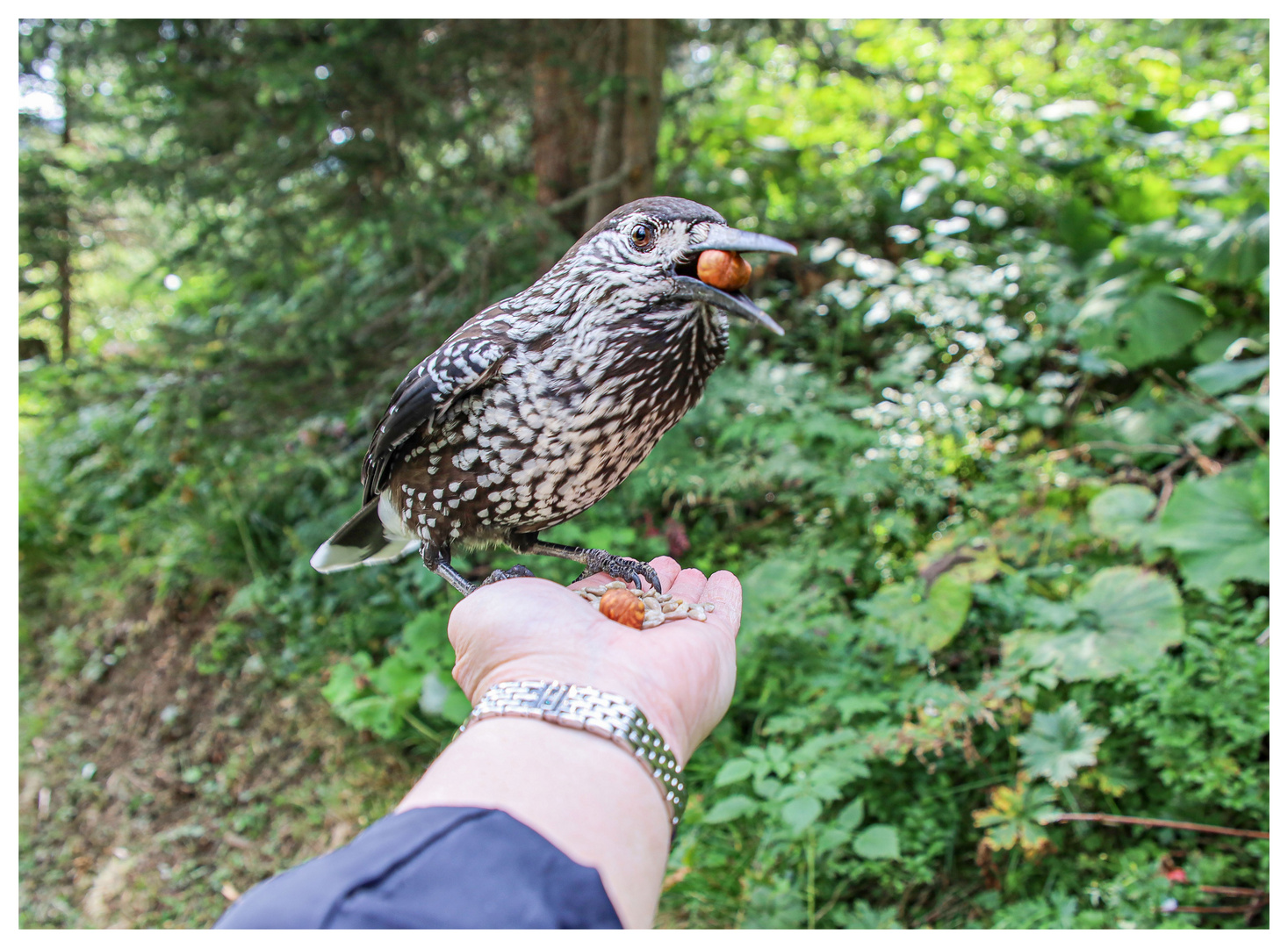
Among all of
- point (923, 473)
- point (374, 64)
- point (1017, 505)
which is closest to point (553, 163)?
point (374, 64)

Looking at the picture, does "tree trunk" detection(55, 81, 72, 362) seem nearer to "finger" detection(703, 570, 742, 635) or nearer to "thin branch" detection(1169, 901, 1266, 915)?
"finger" detection(703, 570, 742, 635)

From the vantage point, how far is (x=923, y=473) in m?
3.77

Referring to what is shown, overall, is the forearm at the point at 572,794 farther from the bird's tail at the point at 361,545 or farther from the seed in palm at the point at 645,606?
the bird's tail at the point at 361,545

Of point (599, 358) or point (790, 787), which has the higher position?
point (599, 358)

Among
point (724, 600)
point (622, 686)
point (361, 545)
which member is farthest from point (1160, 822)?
point (361, 545)

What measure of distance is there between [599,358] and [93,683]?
18.0 feet

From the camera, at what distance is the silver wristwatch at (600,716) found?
1.27 metres

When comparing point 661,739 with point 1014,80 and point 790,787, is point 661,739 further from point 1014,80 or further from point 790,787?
point 1014,80

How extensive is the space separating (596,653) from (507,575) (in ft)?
1.23

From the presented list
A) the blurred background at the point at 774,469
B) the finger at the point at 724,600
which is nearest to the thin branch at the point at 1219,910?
the blurred background at the point at 774,469

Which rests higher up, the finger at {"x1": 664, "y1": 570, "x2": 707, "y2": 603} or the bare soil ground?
the finger at {"x1": 664, "y1": 570, "x2": 707, "y2": 603}

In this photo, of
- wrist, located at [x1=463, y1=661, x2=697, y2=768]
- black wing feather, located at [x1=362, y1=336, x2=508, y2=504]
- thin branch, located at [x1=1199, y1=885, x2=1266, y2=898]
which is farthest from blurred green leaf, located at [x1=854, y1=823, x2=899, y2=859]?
black wing feather, located at [x1=362, y1=336, x2=508, y2=504]

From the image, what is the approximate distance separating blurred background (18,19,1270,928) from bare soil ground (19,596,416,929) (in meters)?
0.02

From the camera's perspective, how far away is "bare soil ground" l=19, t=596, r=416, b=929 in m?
4.05
